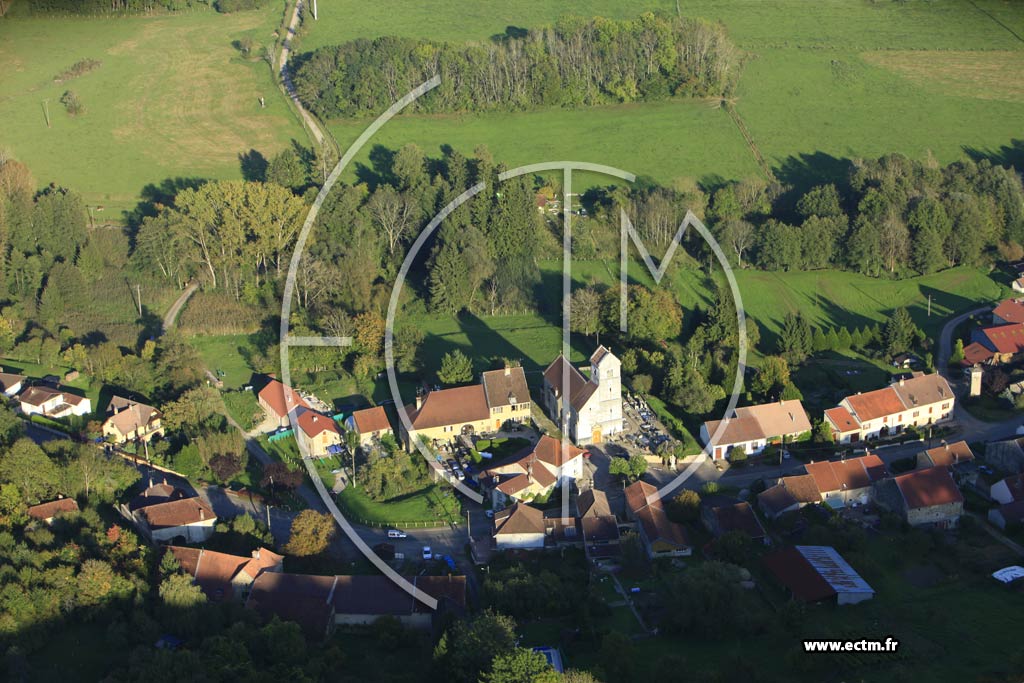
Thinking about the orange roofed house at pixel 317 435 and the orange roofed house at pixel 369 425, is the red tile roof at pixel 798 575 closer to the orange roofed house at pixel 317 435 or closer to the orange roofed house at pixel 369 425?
the orange roofed house at pixel 369 425

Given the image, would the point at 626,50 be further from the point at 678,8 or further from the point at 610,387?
the point at 610,387

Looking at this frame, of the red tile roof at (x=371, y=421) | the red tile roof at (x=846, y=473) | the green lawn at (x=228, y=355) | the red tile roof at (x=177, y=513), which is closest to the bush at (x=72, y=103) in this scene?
the green lawn at (x=228, y=355)

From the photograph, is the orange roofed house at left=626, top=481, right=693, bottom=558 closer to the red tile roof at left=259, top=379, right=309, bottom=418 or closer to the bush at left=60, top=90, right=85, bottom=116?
the red tile roof at left=259, top=379, right=309, bottom=418

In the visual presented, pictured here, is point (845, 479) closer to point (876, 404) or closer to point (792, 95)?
point (876, 404)

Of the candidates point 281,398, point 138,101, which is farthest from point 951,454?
point 138,101

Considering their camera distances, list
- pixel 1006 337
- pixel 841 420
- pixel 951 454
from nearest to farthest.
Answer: pixel 951 454
pixel 841 420
pixel 1006 337

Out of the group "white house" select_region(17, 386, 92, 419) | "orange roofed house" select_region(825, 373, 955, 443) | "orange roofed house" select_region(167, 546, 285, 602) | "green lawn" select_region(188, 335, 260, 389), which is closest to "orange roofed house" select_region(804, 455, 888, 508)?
"orange roofed house" select_region(825, 373, 955, 443)
